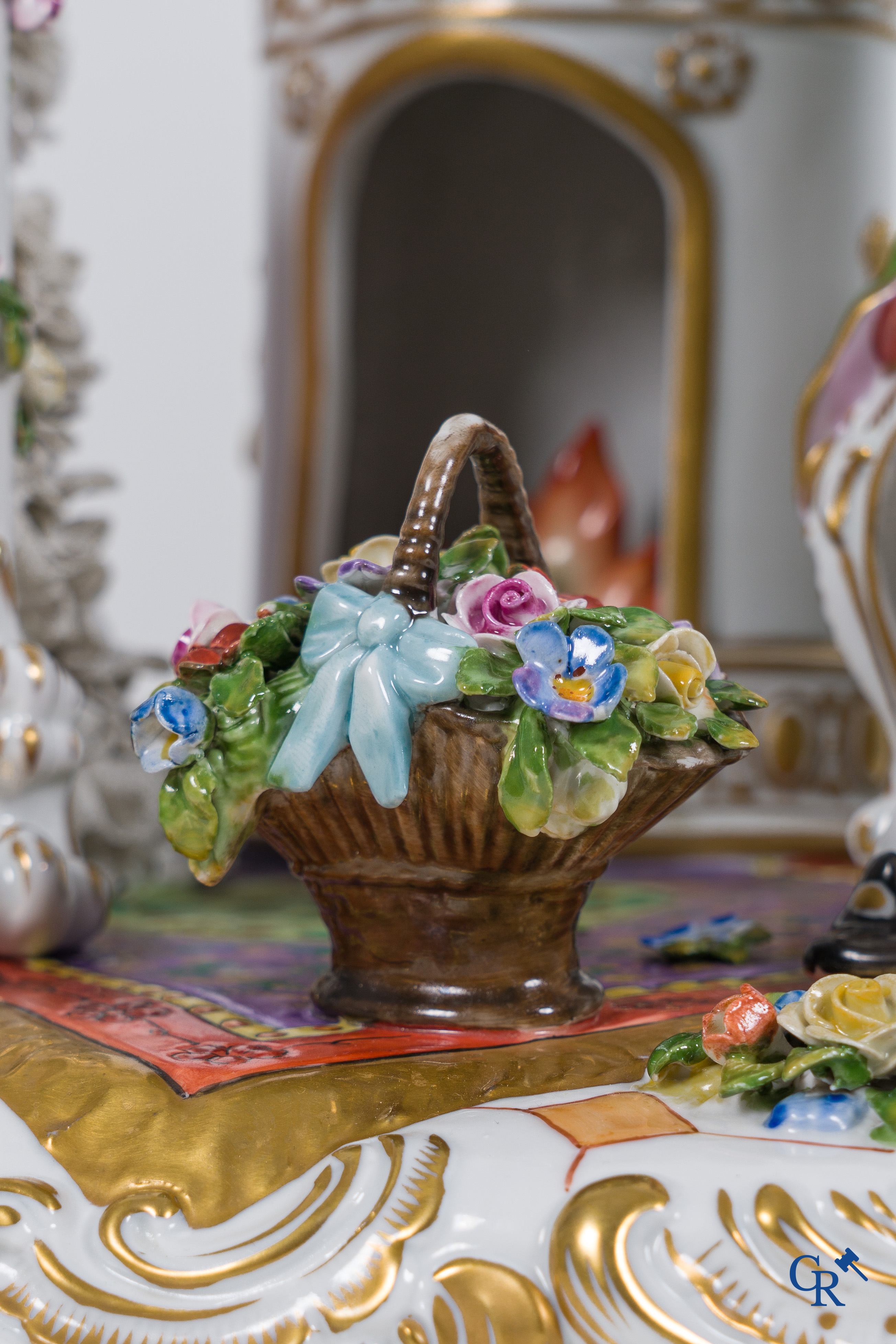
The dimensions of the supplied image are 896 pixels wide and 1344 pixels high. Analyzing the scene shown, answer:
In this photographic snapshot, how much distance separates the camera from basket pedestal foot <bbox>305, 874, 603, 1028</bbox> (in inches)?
32.2

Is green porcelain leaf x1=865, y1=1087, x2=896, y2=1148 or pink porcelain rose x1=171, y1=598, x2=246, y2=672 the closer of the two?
green porcelain leaf x1=865, y1=1087, x2=896, y2=1148

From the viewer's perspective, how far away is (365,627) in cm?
77

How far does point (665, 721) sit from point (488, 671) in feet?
0.32

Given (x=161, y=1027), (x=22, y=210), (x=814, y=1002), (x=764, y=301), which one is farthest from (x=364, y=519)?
(x=814, y=1002)

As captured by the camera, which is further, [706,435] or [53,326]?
[706,435]

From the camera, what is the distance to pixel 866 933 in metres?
1.00

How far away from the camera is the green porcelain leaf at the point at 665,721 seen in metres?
0.76

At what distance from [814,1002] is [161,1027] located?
15.2 inches

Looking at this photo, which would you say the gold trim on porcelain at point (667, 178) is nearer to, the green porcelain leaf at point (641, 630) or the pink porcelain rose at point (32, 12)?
the pink porcelain rose at point (32, 12)

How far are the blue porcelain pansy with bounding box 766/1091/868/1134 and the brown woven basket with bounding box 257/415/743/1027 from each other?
0.17m

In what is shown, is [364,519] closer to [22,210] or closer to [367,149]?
[367,149]

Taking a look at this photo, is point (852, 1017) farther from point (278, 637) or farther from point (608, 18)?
point (608, 18)

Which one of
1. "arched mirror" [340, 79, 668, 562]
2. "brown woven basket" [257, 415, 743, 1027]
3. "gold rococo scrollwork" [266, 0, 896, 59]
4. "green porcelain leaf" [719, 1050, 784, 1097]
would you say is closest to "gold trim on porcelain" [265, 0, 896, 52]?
"gold rococo scrollwork" [266, 0, 896, 59]

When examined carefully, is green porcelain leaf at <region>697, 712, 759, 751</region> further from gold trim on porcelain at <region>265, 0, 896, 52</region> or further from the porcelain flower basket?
gold trim on porcelain at <region>265, 0, 896, 52</region>
